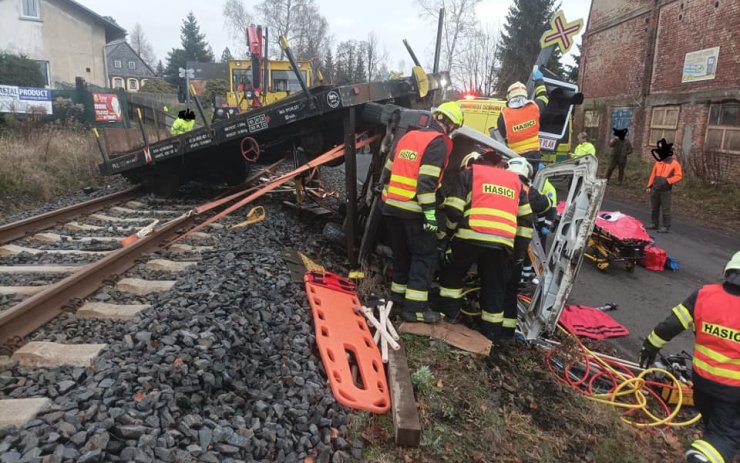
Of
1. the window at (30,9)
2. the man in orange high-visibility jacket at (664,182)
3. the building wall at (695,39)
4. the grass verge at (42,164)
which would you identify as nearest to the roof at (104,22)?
the window at (30,9)

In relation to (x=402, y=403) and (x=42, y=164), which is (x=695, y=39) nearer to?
(x=402, y=403)

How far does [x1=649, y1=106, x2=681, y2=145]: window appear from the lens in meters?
16.6

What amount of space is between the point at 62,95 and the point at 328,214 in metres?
14.4

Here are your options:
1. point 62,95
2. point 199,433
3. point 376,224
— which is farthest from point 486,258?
point 62,95

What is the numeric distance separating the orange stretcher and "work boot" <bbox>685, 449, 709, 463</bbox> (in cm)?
180

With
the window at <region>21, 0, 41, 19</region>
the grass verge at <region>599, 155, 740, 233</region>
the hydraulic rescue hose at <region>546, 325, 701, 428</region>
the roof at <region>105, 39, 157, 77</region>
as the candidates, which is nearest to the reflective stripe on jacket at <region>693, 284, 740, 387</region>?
the hydraulic rescue hose at <region>546, 325, 701, 428</region>

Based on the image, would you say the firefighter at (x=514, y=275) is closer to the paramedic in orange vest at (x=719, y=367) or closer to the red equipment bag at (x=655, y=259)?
the paramedic in orange vest at (x=719, y=367)

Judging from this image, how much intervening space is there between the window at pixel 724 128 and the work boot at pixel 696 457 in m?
14.2

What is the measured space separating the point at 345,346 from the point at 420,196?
148cm

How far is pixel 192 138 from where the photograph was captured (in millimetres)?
7223

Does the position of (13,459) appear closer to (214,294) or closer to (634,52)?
(214,294)

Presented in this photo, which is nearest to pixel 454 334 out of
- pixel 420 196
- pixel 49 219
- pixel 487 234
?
pixel 487 234

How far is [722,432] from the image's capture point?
2918mm

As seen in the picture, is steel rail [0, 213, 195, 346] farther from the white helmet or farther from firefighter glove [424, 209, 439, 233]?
the white helmet
